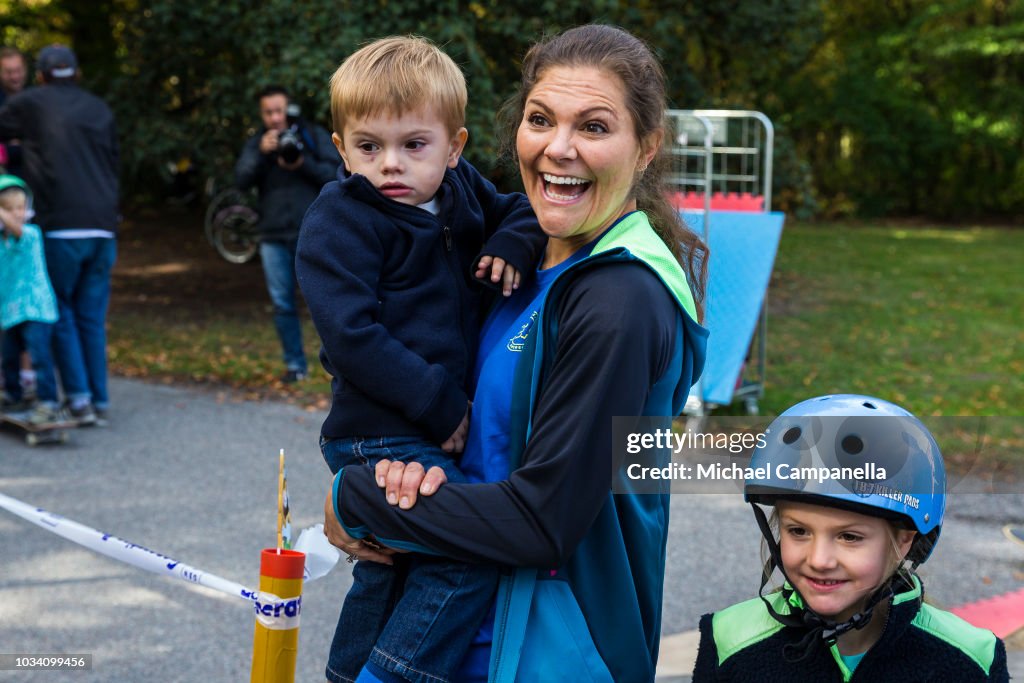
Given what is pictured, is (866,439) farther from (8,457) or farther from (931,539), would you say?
(8,457)

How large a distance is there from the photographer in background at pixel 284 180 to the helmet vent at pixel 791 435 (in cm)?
706

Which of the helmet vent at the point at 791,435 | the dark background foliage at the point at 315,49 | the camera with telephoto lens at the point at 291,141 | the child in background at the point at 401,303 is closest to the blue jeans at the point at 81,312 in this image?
the camera with telephoto lens at the point at 291,141

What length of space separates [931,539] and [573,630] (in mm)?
775

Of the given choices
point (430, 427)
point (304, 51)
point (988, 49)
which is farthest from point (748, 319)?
point (988, 49)

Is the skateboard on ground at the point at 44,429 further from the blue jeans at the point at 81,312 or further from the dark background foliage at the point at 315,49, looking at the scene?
the dark background foliage at the point at 315,49

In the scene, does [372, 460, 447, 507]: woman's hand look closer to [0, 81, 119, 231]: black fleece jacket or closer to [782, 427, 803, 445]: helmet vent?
[782, 427, 803, 445]: helmet vent

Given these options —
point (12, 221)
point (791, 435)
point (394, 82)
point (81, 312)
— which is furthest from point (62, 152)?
point (791, 435)

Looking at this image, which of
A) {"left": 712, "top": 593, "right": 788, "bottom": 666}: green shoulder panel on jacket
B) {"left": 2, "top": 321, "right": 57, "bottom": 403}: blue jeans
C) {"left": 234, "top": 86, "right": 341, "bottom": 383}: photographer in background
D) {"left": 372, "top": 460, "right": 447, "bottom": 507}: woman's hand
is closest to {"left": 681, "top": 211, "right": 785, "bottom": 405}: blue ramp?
{"left": 234, "top": 86, "right": 341, "bottom": 383}: photographer in background

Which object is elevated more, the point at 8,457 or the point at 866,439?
the point at 866,439

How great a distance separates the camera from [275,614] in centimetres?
239

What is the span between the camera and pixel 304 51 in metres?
10.2

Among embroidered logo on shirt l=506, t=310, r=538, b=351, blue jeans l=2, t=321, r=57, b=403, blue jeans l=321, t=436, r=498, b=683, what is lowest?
blue jeans l=2, t=321, r=57, b=403

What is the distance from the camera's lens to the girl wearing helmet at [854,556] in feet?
7.05

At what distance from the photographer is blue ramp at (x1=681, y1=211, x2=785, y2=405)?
7.89 m
